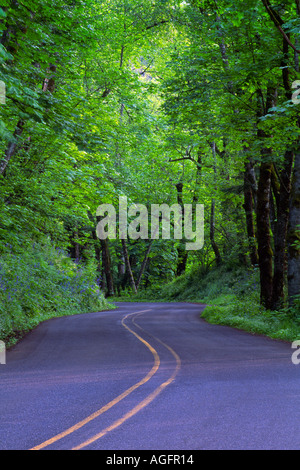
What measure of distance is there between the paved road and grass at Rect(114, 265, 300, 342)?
1.98 metres

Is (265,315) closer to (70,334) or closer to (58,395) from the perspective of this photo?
(70,334)

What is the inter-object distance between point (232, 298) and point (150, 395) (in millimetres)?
18206

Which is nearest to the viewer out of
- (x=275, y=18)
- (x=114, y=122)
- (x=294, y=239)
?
(x=275, y=18)

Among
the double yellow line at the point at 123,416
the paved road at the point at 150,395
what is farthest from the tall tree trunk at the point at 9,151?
the double yellow line at the point at 123,416

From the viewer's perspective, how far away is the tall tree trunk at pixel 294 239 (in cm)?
1505

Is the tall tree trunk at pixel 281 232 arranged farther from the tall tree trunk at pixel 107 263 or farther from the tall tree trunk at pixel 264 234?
the tall tree trunk at pixel 107 263

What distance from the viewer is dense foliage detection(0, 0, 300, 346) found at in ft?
38.7

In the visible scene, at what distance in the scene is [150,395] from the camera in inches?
272

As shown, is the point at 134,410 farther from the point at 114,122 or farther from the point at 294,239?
the point at 114,122

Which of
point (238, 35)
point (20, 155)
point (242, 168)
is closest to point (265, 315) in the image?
point (242, 168)

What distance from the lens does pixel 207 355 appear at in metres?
10.3

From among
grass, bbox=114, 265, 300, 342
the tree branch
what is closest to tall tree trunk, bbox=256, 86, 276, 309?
grass, bbox=114, 265, 300, 342

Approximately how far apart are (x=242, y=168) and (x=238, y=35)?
679 cm

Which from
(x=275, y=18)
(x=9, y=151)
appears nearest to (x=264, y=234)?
(x=275, y=18)
